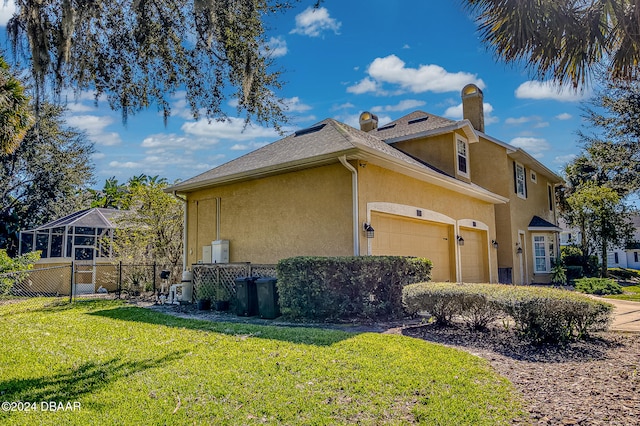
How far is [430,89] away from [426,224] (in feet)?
21.6

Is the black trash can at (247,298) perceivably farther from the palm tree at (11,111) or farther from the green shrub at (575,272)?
the green shrub at (575,272)

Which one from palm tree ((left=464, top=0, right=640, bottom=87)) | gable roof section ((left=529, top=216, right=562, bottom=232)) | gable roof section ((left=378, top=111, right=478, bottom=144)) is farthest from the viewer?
gable roof section ((left=529, top=216, right=562, bottom=232))

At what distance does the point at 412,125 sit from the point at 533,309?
474 inches

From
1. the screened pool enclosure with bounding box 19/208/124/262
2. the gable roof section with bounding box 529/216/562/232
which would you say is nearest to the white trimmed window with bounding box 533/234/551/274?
the gable roof section with bounding box 529/216/562/232

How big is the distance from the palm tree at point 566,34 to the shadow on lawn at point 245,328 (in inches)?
213

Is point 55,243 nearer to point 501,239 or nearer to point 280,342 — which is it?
point 280,342

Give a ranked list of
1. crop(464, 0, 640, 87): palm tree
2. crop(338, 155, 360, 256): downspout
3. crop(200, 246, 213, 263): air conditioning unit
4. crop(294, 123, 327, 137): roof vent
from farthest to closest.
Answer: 1. crop(294, 123, 327, 137): roof vent
2. crop(200, 246, 213, 263): air conditioning unit
3. crop(338, 155, 360, 256): downspout
4. crop(464, 0, 640, 87): palm tree

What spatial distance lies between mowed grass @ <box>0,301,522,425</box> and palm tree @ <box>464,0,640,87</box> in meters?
4.90

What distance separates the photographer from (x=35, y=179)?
22.7 m

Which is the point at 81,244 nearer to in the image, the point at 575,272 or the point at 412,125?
the point at 412,125

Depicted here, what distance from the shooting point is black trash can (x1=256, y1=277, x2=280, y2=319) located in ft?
29.9

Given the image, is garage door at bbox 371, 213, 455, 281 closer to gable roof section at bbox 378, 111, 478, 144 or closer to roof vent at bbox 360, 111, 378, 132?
gable roof section at bbox 378, 111, 478, 144

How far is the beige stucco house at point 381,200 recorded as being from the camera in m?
10.2

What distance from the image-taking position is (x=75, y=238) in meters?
18.8
